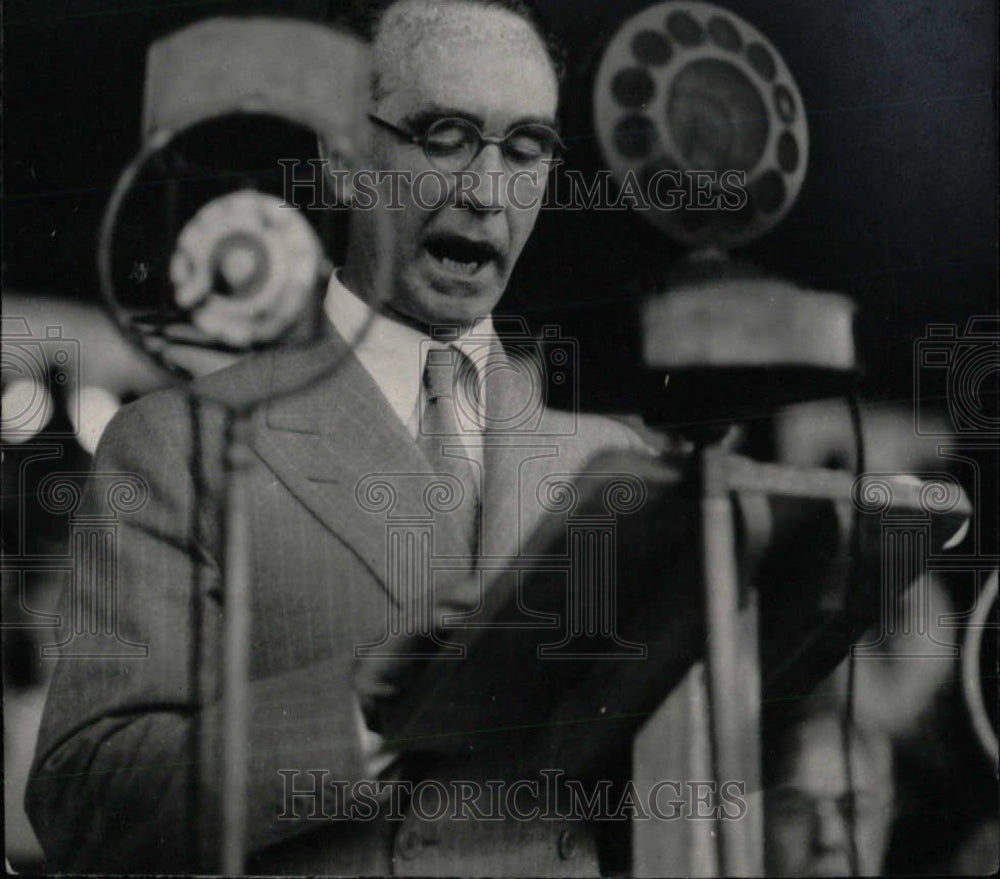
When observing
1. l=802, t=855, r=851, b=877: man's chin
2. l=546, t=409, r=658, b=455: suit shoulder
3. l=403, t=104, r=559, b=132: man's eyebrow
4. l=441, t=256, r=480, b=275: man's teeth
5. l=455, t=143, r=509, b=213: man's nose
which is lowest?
l=802, t=855, r=851, b=877: man's chin

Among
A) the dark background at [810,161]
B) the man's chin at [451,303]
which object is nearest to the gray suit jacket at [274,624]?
the man's chin at [451,303]

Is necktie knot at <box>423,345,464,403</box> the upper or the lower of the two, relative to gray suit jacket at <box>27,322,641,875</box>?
upper

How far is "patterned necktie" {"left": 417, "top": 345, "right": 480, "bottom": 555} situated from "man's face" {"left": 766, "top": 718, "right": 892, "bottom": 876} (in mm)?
885

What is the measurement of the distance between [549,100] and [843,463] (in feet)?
3.49

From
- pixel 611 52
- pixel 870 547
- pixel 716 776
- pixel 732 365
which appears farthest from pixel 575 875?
pixel 611 52

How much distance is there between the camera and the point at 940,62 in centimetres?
329

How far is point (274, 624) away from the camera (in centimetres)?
298

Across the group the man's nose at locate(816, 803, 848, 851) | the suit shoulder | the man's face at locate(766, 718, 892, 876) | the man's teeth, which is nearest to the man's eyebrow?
the man's teeth

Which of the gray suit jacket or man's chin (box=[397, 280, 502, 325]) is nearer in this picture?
the gray suit jacket

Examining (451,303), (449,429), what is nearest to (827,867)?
(449,429)

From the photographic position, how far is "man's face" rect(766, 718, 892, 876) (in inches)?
122

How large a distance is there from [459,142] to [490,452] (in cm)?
70

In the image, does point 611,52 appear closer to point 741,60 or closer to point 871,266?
point 741,60

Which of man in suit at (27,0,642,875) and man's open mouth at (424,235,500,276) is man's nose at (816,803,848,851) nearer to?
man in suit at (27,0,642,875)
